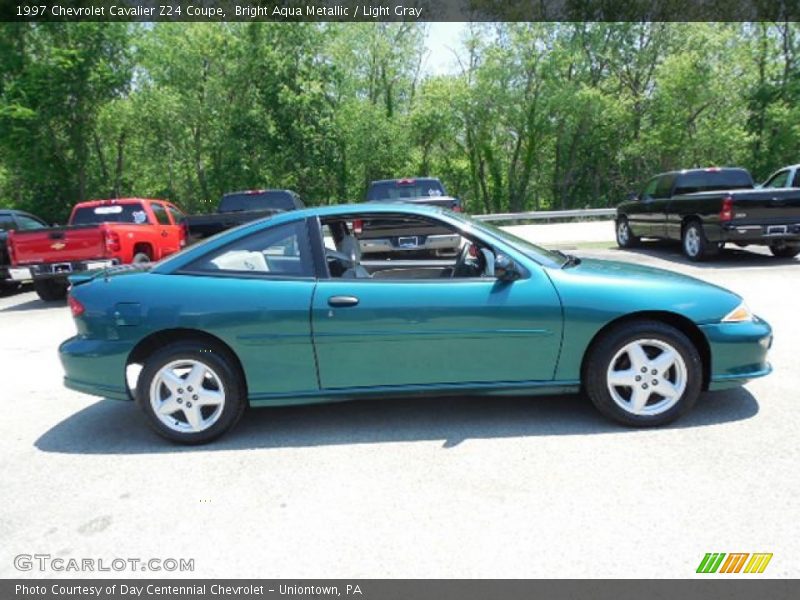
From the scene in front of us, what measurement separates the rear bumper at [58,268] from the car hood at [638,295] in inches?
330

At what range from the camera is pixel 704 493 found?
10.3ft

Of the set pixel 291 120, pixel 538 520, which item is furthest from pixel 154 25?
pixel 538 520

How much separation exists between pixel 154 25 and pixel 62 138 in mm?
7660

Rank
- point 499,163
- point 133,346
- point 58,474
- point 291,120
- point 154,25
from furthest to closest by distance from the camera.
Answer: point 499,163
point 154,25
point 291,120
point 133,346
point 58,474

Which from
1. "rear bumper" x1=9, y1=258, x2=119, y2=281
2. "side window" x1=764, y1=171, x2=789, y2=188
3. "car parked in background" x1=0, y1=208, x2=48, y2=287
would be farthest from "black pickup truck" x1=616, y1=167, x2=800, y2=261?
"car parked in background" x1=0, y1=208, x2=48, y2=287

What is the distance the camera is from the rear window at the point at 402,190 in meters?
13.4

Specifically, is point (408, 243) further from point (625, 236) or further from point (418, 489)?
point (625, 236)

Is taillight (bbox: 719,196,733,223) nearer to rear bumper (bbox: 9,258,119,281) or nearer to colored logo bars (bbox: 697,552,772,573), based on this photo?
colored logo bars (bbox: 697,552,772,573)

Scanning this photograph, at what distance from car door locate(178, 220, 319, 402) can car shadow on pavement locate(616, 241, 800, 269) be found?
9434 mm

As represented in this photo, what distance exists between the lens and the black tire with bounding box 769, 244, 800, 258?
39.6 ft

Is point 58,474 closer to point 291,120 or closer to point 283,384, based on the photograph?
point 283,384

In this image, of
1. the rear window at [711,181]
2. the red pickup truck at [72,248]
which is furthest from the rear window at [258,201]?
the rear window at [711,181]

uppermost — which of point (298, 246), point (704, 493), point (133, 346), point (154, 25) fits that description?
Answer: point (154, 25)

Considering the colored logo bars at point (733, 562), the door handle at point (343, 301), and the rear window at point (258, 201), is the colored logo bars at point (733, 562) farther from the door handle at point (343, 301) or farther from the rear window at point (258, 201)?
the rear window at point (258, 201)
